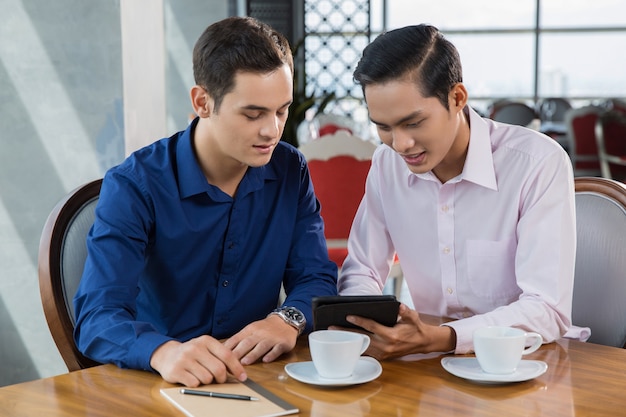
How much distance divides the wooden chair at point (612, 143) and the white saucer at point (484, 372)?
6.41m

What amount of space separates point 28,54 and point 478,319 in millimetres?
1707

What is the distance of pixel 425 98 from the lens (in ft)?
5.21

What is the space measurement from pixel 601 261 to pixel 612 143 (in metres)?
6.27

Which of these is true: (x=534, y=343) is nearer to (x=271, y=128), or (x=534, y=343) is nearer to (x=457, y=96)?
(x=457, y=96)

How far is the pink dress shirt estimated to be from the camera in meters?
1.58

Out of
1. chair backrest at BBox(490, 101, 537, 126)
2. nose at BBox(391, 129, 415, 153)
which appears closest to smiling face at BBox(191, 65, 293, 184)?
nose at BBox(391, 129, 415, 153)

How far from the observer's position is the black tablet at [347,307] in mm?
1292

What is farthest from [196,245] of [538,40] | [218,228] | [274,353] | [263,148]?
[538,40]

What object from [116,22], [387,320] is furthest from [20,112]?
[387,320]

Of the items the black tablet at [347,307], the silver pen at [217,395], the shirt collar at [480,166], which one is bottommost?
the silver pen at [217,395]

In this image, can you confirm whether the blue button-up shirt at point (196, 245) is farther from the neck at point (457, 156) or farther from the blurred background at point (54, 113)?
the blurred background at point (54, 113)

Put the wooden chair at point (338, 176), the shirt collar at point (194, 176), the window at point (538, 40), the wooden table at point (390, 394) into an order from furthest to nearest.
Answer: the window at point (538, 40) → the wooden chair at point (338, 176) → the shirt collar at point (194, 176) → the wooden table at point (390, 394)

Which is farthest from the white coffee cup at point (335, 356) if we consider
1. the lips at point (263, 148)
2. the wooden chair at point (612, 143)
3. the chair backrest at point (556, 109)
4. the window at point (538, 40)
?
the window at point (538, 40)

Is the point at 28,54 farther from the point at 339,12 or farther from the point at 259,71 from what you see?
the point at 339,12
